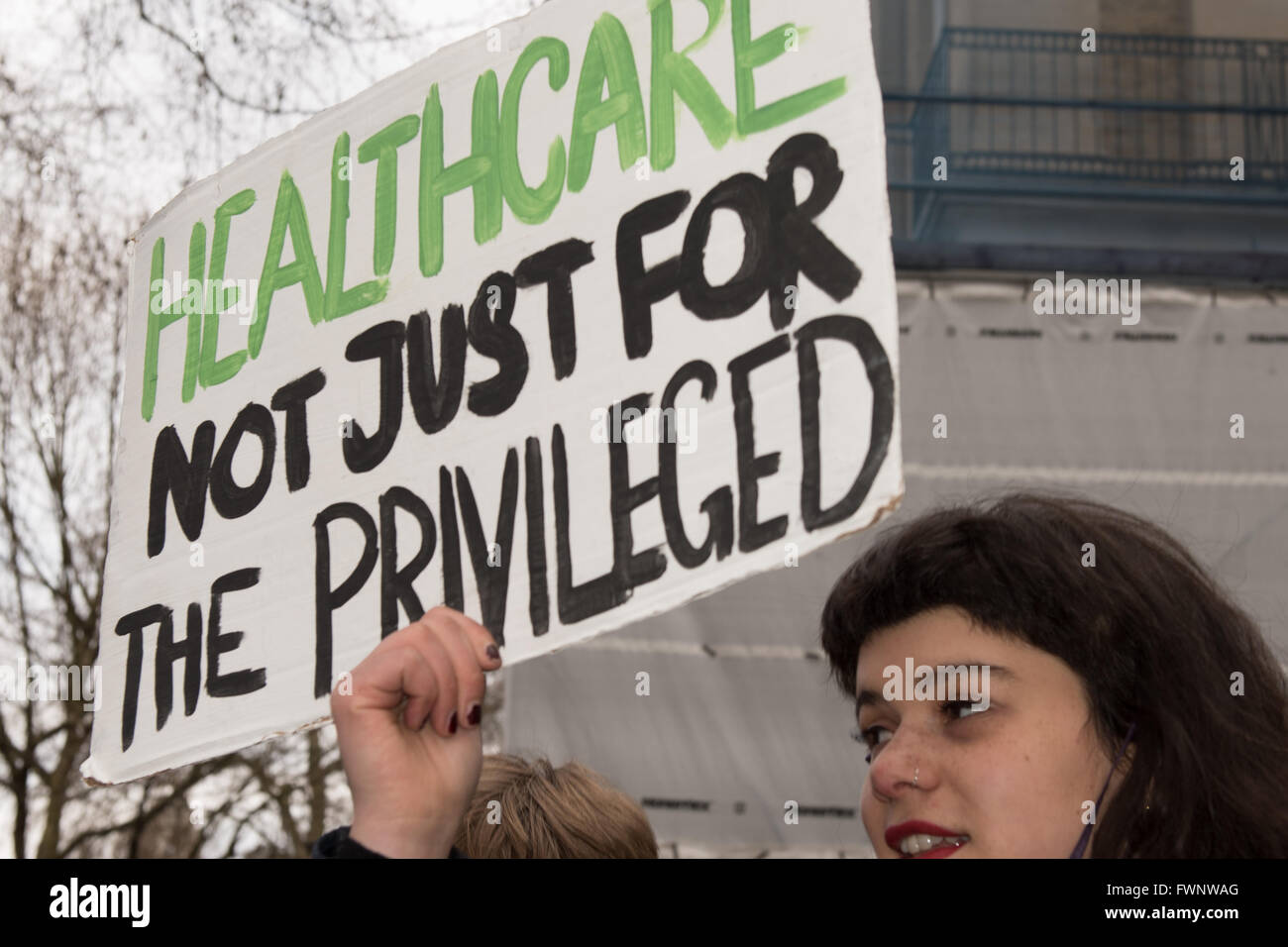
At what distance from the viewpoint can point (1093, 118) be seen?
9312 millimetres

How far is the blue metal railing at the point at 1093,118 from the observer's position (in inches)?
338

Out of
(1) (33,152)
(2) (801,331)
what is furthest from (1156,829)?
(1) (33,152)

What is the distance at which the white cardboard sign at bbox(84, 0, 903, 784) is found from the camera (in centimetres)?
161

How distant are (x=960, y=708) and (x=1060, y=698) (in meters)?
0.12

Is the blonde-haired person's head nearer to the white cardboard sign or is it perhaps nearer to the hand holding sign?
the white cardboard sign

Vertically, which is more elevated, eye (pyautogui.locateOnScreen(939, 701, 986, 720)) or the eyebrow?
the eyebrow

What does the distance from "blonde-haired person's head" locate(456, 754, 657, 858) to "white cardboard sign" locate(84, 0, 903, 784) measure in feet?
1.87

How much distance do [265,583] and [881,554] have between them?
0.75 m

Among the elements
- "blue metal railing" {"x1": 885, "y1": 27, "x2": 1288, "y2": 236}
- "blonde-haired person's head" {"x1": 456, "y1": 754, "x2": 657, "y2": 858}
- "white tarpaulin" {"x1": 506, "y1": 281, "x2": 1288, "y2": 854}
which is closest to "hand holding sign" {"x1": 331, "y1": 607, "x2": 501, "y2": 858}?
"blonde-haired person's head" {"x1": 456, "y1": 754, "x2": 657, "y2": 858}

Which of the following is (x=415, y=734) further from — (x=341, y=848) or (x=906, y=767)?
(x=906, y=767)

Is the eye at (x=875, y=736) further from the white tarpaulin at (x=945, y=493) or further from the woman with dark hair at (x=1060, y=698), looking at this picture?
the white tarpaulin at (x=945, y=493)

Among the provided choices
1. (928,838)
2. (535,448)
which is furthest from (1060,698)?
(535,448)

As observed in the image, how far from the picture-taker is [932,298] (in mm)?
4973

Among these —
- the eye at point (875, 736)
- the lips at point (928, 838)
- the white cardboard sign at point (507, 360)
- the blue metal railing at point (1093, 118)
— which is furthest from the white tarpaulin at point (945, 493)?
the blue metal railing at point (1093, 118)
